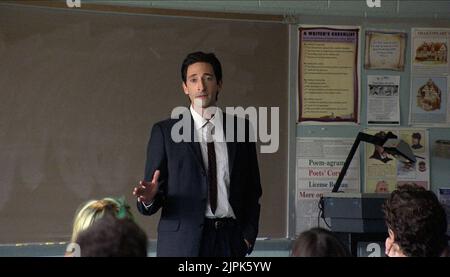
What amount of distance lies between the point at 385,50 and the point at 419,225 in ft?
6.78

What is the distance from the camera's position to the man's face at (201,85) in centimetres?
260

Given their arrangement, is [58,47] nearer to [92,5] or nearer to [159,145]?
[92,5]

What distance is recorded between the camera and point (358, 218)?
2.91m

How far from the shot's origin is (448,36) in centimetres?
342

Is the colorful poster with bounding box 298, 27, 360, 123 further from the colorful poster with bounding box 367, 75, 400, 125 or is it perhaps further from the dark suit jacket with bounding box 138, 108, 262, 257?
the dark suit jacket with bounding box 138, 108, 262, 257

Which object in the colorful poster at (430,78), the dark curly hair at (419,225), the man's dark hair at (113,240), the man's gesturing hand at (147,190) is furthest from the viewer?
the colorful poster at (430,78)

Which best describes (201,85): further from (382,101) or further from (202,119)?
(382,101)

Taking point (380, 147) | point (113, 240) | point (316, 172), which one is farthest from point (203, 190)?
point (380, 147)

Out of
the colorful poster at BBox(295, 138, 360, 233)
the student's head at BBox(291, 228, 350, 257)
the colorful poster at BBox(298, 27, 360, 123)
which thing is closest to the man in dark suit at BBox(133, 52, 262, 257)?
the colorful poster at BBox(295, 138, 360, 233)

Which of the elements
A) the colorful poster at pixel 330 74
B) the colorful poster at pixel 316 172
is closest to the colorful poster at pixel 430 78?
→ the colorful poster at pixel 330 74

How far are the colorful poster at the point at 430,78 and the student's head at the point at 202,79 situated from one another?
1450 millimetres

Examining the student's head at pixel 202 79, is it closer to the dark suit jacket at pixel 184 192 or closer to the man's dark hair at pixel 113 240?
the dark suit jacket at pixel 184 192

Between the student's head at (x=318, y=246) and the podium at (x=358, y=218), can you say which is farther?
the podium at (x=358, y=218)
